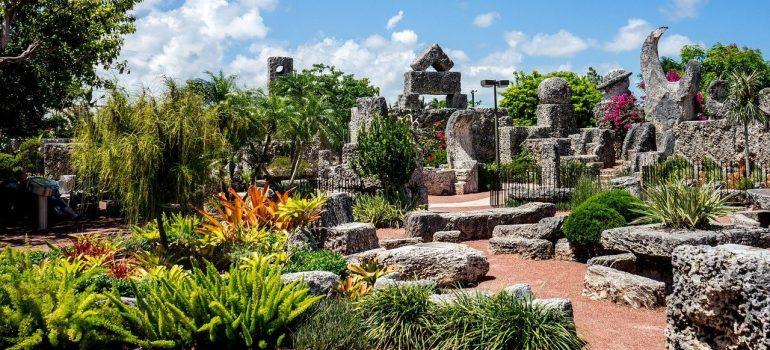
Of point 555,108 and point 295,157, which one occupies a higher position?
point 555,108

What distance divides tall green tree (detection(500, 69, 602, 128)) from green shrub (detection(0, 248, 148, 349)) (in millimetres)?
35528

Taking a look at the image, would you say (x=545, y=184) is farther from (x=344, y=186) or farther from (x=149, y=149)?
(x=149, y=149)

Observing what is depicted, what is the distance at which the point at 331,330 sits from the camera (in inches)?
226

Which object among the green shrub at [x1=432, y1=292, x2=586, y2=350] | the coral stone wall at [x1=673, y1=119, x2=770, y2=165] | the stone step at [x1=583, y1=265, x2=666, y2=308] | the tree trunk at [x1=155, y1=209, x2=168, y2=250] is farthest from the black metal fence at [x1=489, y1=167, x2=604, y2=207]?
the green shrub at [x1=432, y1=292, x2=586, y2=350]

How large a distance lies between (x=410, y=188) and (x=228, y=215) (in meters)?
6.66

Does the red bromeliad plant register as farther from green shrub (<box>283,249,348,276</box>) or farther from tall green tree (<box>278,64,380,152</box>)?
green shrub (<box>283,249,348,276</box>)

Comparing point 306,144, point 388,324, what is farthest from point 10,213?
point 388,324

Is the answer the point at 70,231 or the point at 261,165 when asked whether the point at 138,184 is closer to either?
the point at 70,231

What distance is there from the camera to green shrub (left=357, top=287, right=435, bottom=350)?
598 centimetres

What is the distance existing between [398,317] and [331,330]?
2.27ft

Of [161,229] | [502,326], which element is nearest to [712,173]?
[161,229]

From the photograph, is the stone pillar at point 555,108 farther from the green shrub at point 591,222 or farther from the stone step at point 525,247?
the green shrub at point 591,222

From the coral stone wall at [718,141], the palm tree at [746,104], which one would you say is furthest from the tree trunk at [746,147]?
the coral stone wall at [718,141]

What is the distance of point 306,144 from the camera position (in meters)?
23.7
